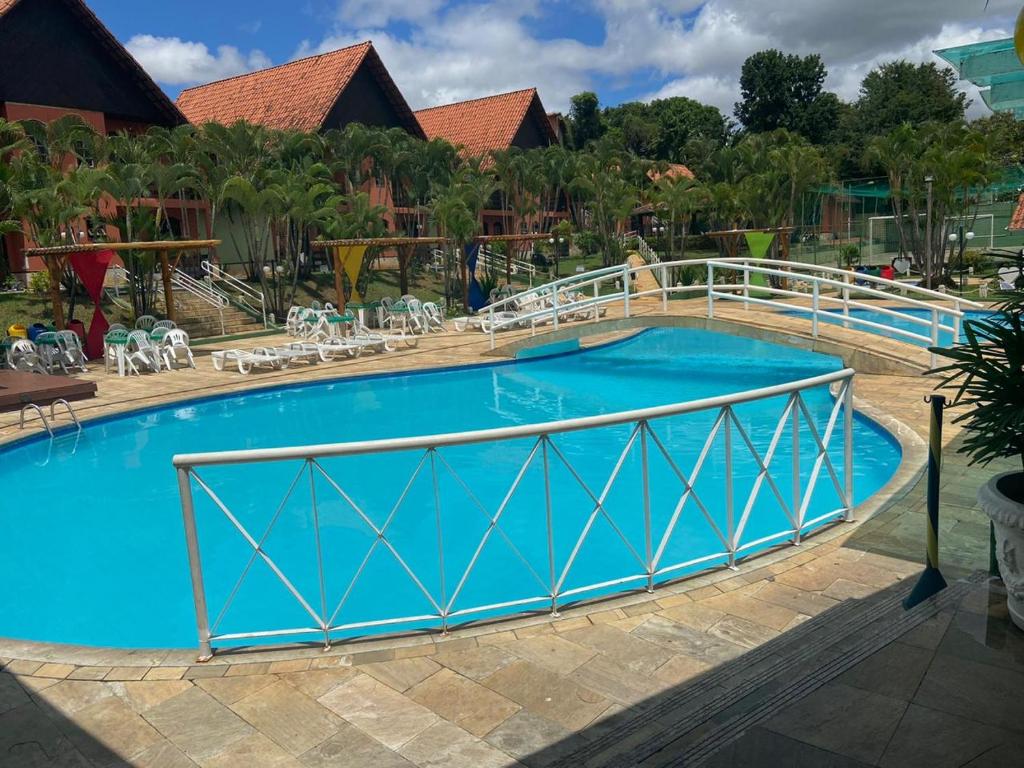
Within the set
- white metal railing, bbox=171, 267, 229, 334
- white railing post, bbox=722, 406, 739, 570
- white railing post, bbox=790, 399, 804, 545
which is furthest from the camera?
white metal railing, bbox=171, 267, 229, 334

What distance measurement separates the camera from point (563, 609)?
4.41m

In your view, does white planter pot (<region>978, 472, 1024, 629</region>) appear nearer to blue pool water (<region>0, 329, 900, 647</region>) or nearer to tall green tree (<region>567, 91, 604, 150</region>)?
blue pool water (<region>0, 329, 900, 647</region>)

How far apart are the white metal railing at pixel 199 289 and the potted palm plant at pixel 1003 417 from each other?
21.3m

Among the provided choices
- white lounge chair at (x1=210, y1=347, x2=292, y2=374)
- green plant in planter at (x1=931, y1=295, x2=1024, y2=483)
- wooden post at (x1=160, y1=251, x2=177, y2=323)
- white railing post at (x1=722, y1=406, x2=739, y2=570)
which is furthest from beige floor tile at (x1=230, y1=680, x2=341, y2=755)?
wooden post at (x1=160, y1=251, x2=177, y2=323)

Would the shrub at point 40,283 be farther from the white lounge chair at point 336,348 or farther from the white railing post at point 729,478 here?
the white railing post at point 729,478

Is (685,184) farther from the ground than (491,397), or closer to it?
farther from the ground

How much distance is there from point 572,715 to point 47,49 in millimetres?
28017

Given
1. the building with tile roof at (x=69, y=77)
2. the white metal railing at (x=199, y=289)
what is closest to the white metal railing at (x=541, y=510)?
the white metal railing at (x=199, y=289)

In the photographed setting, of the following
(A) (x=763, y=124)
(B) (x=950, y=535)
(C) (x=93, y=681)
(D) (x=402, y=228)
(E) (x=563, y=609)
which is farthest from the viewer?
(A) (x=763, y=124)

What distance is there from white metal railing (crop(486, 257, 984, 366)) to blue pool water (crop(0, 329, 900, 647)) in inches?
55.1

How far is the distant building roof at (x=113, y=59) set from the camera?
77.8ft

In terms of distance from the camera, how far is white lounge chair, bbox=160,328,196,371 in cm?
1619

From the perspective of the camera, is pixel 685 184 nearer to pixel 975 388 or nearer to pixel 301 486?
pixel 301 486

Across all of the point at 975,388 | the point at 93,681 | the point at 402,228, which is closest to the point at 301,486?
the point at 93,681
